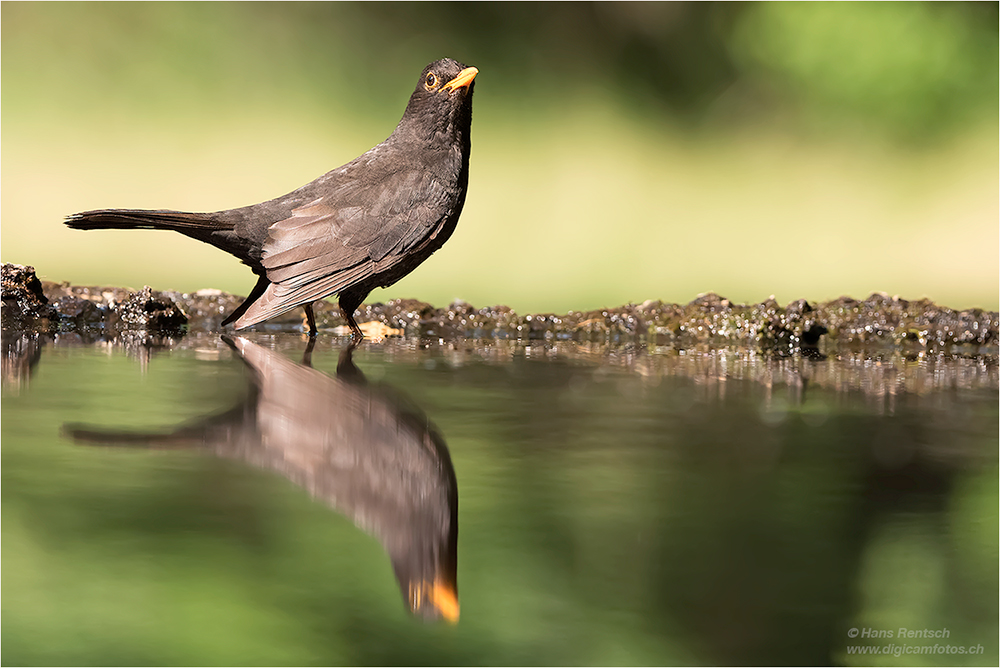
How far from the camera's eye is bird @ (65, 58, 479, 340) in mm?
3152

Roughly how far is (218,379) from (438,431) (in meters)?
0.80

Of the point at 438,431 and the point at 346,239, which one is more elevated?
the point at 346,239

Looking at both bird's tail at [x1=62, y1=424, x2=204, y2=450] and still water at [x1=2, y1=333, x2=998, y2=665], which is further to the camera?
bird's tail at [x1=62, y1=424, x2=204, y2=450]

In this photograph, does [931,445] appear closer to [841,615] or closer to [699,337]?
[841,615]

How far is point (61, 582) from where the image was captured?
40.8 inches

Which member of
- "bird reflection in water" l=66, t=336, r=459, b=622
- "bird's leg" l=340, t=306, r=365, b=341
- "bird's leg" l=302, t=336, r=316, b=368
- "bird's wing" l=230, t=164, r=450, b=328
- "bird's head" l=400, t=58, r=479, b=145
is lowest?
"bird reflection in water" l=66, t=336, r=459, b=622

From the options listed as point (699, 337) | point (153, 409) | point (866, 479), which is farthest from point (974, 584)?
point (699, 337)

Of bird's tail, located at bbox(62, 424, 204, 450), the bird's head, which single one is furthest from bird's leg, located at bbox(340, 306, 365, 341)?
bird's tail, located at bbox(62, 424, 204, 450)

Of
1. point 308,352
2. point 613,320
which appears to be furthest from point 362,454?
point 613,320

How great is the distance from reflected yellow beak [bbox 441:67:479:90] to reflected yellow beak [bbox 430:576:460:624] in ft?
8.81

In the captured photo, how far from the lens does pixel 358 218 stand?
3.28 meters

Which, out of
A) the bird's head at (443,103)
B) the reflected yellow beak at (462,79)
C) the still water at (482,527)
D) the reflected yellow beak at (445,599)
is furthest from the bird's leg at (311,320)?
the reflected yellow beak at (445,599)

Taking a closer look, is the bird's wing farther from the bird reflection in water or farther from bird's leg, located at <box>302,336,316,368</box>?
the bird reflection in water

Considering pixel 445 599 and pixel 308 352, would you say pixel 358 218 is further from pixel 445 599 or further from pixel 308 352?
pixel 445 599
